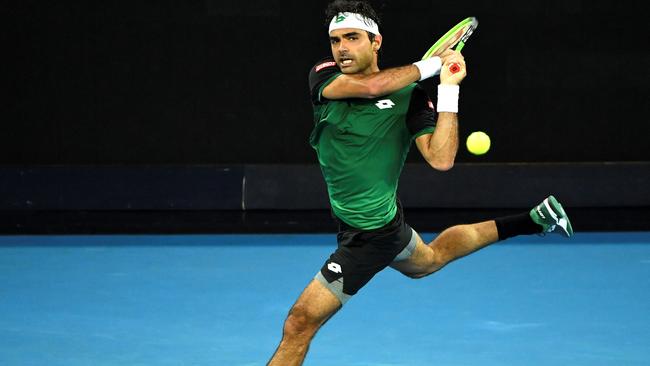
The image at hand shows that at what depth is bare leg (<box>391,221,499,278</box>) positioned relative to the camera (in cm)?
509

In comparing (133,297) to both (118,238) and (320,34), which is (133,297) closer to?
(118,238)

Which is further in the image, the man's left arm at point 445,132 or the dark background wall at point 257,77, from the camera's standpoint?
the dark background wall at point 257,77

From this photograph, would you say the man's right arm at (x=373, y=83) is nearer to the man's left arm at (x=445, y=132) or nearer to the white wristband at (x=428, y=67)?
the white wristband at (x=428, y=67)

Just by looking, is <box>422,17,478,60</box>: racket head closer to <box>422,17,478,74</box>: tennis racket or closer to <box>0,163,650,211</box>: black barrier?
<box>422,17,478,74</box>: tennis racket

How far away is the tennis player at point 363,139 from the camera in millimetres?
4562

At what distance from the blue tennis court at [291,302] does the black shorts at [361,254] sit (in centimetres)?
95

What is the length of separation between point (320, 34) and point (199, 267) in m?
3.12

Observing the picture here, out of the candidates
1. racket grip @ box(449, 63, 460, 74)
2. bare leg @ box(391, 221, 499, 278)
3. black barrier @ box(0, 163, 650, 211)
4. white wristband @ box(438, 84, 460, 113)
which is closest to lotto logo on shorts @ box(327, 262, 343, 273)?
bare leg @ box(391, 221, 499, 278)

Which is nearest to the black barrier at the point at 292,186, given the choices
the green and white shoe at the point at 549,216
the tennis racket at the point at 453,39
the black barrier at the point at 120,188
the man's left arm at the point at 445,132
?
the black barrier at the point at 120,188

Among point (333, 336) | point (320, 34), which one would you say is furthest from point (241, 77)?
point (333, 336)

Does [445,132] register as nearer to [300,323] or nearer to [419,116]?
[419,116]

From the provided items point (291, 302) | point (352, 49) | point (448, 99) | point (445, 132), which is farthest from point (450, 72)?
point (291, 302)

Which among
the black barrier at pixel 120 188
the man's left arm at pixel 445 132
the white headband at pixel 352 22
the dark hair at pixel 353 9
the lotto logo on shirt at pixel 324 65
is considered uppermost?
the dark hair at pixel 353 9

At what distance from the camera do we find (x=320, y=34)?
10477mm
